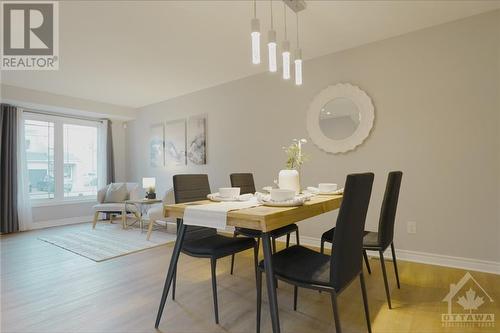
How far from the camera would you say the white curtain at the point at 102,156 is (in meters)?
5.92

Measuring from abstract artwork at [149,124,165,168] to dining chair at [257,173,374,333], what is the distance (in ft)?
14.7

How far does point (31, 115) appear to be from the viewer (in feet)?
16.4

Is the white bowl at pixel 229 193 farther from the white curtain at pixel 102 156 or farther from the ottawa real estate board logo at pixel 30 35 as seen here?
the white curtain at pixel 102 156

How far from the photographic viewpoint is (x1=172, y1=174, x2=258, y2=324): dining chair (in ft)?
6.00

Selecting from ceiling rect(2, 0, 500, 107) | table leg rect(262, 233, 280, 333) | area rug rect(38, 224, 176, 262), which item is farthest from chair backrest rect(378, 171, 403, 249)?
area rug rect(38, 224, 176, 262)

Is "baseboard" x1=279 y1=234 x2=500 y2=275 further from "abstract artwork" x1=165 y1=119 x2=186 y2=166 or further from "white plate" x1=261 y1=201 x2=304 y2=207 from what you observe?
"abstract artwork" x1=165 y1=119 x2=186 y2=166

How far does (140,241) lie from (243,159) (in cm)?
187

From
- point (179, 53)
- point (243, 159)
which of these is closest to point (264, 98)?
point (243, 159)

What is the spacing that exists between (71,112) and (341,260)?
19.0 feet

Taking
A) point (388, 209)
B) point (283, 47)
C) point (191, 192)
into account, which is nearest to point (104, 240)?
point (191, 192)

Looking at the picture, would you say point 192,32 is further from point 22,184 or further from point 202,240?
point 22,184

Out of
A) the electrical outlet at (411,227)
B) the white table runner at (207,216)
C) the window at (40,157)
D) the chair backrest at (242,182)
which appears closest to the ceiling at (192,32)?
the window at (40,157)

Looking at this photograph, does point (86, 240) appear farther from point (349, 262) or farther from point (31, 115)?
point (349, 262)

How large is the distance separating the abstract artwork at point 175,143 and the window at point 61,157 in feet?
5.74
